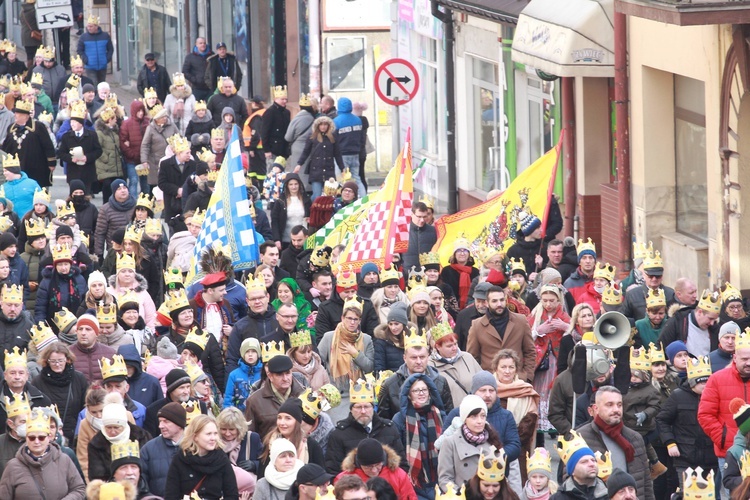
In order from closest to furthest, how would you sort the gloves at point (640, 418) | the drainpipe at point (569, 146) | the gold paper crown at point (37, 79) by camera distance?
the gloves at point (640, 418), the drainpipe at point (569, 146), the gold paper crown at point (37, 79)

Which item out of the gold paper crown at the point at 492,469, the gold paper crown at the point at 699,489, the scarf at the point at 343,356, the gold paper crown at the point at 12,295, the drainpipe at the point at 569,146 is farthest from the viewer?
the drainpipe at the point at 569,146

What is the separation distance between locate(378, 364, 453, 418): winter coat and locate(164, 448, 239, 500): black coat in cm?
199

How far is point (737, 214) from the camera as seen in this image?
18344mm

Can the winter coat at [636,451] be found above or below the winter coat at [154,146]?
above

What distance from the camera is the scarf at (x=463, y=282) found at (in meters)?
17.4

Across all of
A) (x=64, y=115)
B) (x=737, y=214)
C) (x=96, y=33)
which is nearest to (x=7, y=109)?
(x=64, y=115)

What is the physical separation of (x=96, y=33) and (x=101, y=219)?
16781 mm

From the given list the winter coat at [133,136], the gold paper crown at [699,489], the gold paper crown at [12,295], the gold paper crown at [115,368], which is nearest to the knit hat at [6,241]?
the gold paper crown at [12,295]

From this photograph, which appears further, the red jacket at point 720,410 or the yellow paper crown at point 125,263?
the yellow paper crown at point 125,263

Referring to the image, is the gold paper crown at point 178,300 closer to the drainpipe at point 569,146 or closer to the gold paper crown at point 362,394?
the gold paper crown at point 362,394

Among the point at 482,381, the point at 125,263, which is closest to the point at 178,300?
the point at 125,263

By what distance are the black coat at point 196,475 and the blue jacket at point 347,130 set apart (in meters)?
13.3

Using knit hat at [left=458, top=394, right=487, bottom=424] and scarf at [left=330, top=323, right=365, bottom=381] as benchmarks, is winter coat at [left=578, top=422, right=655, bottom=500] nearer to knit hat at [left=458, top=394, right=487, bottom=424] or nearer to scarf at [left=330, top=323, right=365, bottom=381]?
knit hat at [left=458, top=394, right=487, bottom=424]

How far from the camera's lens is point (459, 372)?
13469mm
